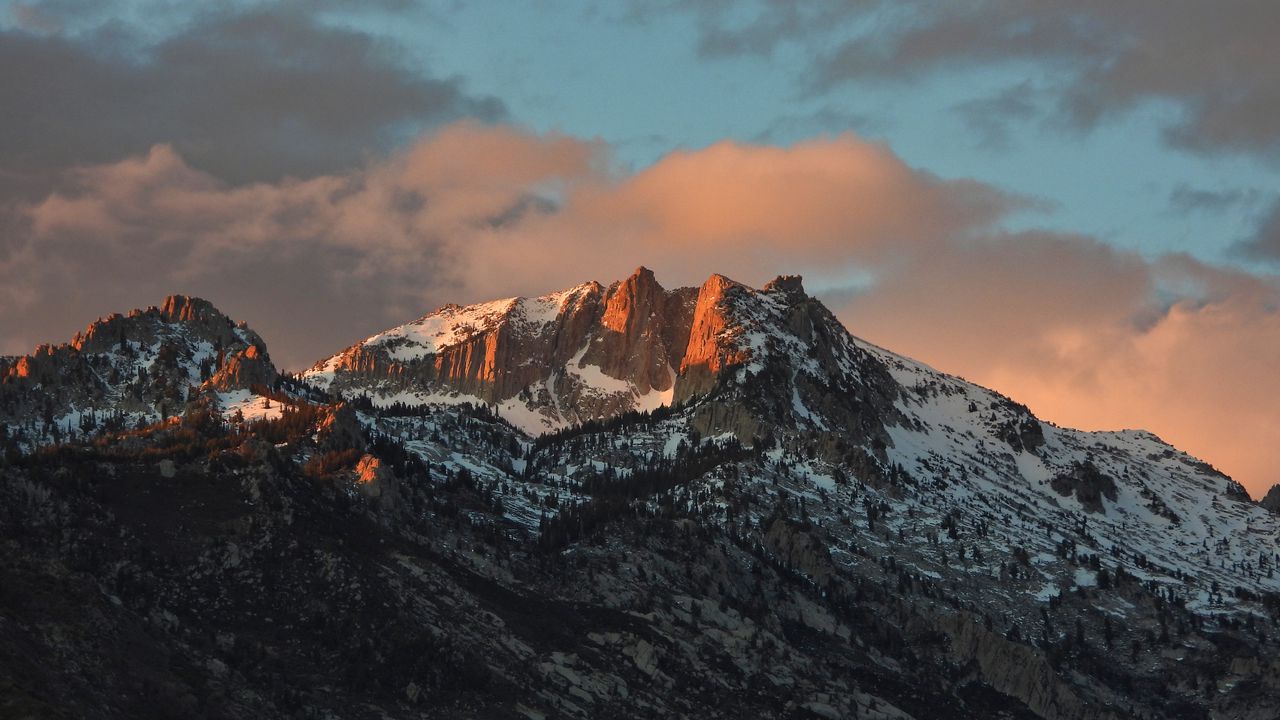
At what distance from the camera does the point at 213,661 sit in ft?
479

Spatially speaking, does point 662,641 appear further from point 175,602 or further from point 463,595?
point 175,602

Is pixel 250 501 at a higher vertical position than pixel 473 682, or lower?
higher

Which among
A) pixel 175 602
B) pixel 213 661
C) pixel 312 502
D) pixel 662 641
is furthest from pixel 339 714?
pixel 662 641

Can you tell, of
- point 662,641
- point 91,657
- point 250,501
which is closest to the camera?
point 91,657

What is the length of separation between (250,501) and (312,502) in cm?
975

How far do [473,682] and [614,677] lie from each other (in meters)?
22.0

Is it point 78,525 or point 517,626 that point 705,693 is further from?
point 78,525

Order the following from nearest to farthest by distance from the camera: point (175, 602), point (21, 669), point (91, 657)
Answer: point (21, 669)
point (91, 657)
point (175, 602)

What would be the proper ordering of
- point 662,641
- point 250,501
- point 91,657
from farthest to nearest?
point 662,641 → point 250,501 → point 91,657

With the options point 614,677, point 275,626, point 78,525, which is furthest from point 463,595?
point 78,525

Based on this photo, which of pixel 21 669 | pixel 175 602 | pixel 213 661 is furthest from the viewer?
pixel 175 602

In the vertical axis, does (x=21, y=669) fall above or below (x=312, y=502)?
below

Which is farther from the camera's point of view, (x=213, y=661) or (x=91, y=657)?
(x=213, y=661)

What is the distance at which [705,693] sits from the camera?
188m
